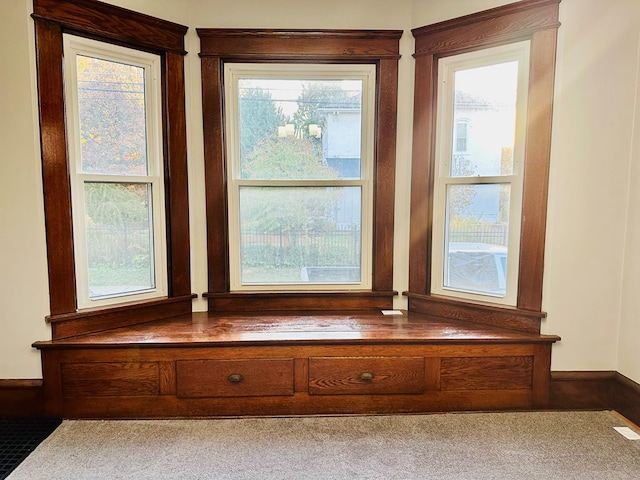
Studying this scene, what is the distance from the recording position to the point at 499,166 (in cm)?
237

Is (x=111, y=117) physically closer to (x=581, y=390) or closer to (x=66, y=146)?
(x=66, y=146)

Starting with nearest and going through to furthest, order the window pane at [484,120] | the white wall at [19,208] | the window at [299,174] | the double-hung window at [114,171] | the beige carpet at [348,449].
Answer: the beige carpet at [348,449]
the white wall at [19,208]
the double-hung window at [114,171]
the window pane at [484,120]
the window at [299,174]

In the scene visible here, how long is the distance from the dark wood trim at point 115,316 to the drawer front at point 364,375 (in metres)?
1.11

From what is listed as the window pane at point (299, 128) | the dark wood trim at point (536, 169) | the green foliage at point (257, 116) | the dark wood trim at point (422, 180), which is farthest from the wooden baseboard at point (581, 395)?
the green foliage at point (257, 116)

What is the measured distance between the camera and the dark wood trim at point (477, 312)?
7.45 ft

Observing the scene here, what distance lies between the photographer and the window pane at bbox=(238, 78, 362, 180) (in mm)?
2607

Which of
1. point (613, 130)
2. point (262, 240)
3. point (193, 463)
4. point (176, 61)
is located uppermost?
point (176, 61)

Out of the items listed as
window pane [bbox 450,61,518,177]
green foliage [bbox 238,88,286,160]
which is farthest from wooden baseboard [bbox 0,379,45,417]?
window pane [bbox 450,61,518,177]

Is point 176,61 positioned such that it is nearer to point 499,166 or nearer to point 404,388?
point 499,166

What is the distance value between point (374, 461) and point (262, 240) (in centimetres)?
158

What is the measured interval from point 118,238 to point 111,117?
0.77 m

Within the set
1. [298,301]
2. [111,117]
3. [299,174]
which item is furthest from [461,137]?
[111,117]

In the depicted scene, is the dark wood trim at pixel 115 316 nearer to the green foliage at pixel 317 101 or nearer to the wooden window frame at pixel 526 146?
the green foliage at pixel 317 101

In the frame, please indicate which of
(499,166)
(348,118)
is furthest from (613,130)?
(348,118)
